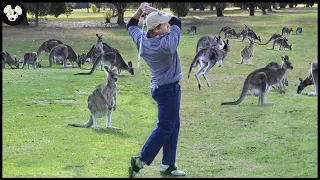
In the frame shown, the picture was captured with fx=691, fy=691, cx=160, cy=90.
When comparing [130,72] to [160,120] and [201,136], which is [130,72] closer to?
[201,136]

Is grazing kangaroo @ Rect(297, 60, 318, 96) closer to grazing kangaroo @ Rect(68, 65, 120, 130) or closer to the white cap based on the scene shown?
grazing kangaroo @ Rect(68, 65, 120, 130)

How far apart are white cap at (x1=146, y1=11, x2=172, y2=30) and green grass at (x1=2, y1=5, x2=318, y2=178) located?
Result: 1781 millimetres

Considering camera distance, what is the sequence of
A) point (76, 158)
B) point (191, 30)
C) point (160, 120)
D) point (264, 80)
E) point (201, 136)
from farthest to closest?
point (191, 30) < point (264, 80) < point (201, 136) < point (76, 158) < point (160, 120)

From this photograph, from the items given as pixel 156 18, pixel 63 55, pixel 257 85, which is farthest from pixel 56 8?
pixel 156 18

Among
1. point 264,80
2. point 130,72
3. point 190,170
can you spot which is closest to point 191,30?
point 130,72

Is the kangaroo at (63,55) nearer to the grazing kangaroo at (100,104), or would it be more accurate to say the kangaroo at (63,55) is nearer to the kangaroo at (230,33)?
the grazing kangaroo at (100,104)

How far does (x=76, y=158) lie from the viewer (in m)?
9.09

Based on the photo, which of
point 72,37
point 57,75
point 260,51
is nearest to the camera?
point 57,75

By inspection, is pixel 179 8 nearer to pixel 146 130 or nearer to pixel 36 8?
pixel 36 8

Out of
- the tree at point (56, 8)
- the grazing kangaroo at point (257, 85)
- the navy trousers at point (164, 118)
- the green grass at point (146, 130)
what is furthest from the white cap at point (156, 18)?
the tree at point (56, 8)

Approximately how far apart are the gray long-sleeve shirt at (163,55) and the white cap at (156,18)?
14cm

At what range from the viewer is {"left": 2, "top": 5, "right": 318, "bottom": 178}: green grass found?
855 cm

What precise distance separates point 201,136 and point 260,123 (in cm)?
169

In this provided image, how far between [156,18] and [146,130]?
4361mm
